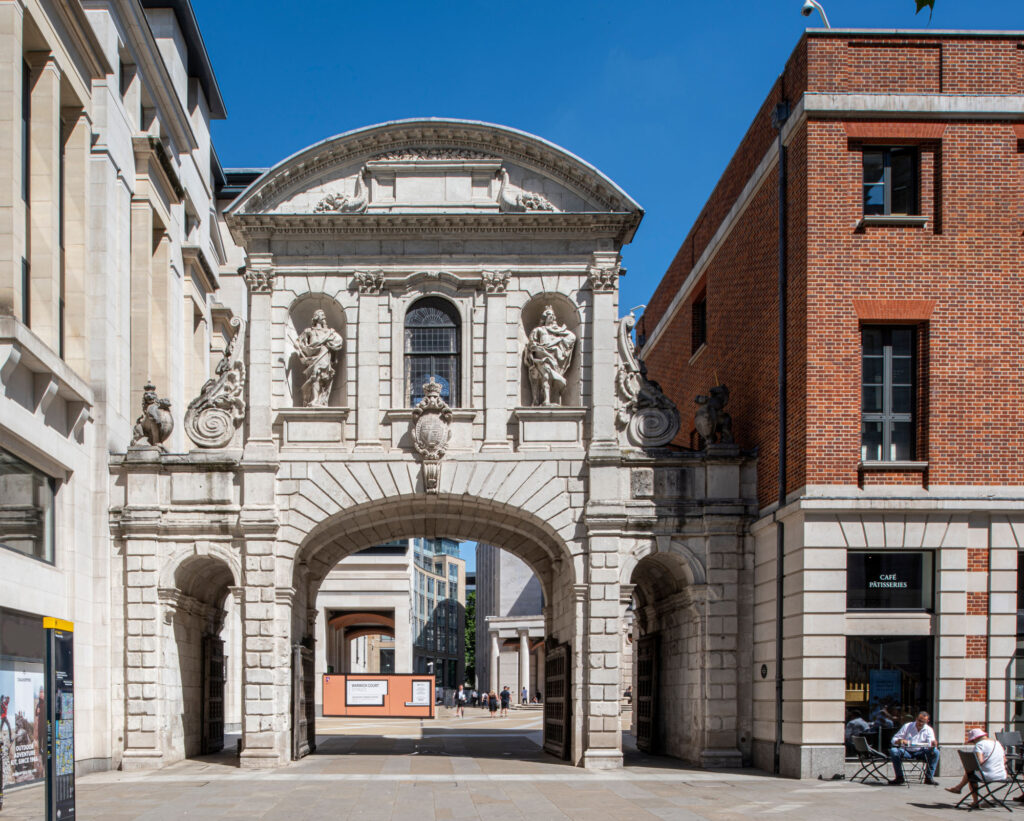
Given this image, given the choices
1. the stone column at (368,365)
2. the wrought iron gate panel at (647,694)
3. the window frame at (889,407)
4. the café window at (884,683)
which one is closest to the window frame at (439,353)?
the stone column at (368,365)

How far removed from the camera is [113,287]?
24.6m

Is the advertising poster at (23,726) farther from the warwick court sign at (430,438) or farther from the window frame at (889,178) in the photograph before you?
the window frame at (889,178)

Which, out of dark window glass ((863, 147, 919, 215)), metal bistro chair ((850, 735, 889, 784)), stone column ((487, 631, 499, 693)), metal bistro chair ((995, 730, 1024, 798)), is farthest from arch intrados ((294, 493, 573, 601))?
→ stone column ((487, 631, 499, 693))

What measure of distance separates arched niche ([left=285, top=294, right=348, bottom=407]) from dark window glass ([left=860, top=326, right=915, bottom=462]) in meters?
10.7

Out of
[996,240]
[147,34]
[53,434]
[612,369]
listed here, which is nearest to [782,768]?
[612,369]

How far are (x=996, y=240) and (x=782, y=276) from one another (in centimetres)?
393

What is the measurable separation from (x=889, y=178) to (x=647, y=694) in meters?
13.6

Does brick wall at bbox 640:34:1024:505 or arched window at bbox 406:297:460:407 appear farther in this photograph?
arched window at bbox 406:297:460:407

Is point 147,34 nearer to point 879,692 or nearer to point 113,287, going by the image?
point 113,287

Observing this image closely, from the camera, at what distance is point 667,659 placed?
27109 mm

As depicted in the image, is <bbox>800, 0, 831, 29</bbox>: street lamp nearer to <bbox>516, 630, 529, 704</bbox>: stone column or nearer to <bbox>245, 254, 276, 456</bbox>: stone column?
<bbox>245, 254, 276, 456</bbox>: stone column

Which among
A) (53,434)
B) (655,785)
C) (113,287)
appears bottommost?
(655,785)

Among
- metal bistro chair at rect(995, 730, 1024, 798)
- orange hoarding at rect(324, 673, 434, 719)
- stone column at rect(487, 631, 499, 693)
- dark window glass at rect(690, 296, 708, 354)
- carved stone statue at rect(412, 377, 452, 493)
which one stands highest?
dark window glass at rect(690, 296, 708, 354)

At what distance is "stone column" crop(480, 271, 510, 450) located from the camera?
Answer: 2456 cm
